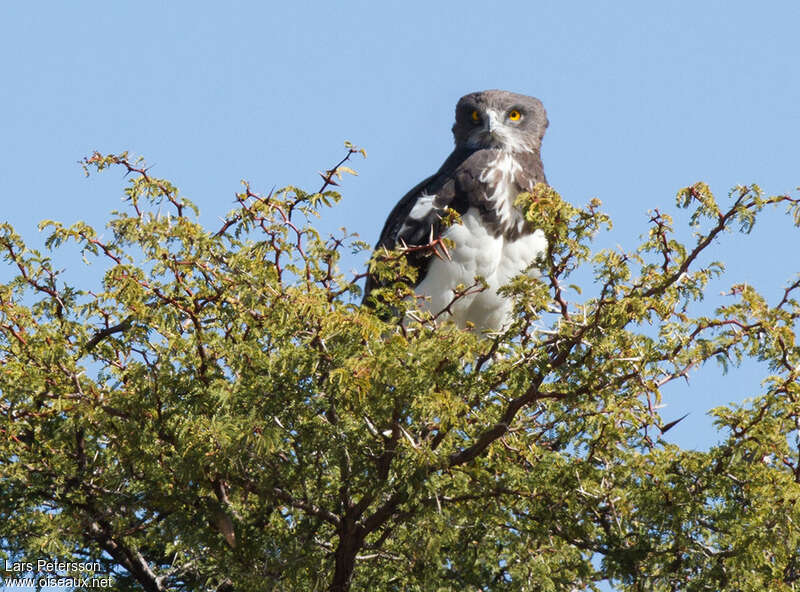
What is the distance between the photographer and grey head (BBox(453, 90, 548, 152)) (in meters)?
8.64

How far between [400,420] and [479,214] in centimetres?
332

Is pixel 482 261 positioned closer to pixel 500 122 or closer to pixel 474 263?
pixel 474 263

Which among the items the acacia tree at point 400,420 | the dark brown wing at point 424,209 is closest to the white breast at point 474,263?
the dark brown wing at point 424,209

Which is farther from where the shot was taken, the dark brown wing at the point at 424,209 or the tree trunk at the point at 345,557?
the dark brown wing at the point at 424,209

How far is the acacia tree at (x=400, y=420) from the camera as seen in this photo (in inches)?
182

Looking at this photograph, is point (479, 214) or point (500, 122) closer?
point (479, 214)

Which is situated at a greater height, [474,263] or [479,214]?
[479,214]

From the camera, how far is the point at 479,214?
7863 millimetres

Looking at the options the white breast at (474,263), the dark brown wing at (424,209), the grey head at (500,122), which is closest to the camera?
the white breast at (474,263)

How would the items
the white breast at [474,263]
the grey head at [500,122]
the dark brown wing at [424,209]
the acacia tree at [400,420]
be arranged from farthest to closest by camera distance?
the grey head at [500,122], the dark brown wing at [424,209], the white breast at [474,263], the acacia tree at [400,420]

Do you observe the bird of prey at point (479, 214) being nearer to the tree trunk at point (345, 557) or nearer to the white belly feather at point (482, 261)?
the white belly feather at point (482, 261)

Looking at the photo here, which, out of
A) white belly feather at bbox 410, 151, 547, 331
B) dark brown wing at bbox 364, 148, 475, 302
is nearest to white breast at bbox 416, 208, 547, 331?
white belly feather at bbox 410, 151, 547, 331

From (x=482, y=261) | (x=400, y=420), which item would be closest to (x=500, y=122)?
(x=482, y=261)

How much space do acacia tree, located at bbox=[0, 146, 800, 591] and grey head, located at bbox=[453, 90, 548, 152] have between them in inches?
140
